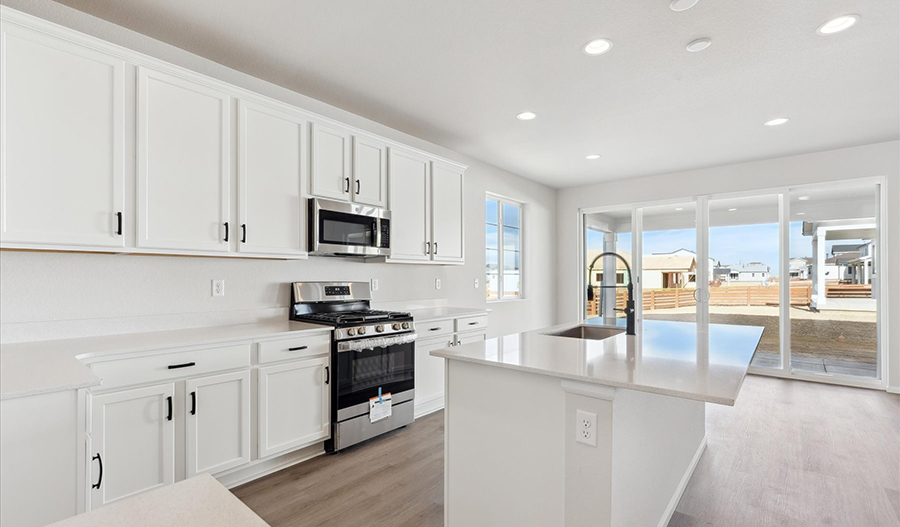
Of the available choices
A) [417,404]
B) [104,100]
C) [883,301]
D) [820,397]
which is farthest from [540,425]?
[883,301]

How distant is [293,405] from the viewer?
2.63 metres

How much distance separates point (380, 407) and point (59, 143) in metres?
2.36

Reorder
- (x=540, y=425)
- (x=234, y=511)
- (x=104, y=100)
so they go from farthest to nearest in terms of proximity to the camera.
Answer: (x=104, y=100) → (x=540, y=425) → (x=234, y=511)

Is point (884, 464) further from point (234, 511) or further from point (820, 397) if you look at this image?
point (234, 511)

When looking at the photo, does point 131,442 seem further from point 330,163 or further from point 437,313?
point 437,313

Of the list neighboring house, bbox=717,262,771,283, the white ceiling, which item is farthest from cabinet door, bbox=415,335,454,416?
neighboring house, bbox=717,262,771,283

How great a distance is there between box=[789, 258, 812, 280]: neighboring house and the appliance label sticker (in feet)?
16.2

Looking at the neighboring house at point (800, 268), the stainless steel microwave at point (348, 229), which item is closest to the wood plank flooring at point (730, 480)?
the stainless steel microwave at point (348, 229)

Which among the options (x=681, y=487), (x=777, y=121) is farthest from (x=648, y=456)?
(x=777, y=121)

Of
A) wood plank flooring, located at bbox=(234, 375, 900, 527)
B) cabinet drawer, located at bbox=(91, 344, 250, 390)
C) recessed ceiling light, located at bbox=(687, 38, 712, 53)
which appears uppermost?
recessed ceiling light, located at bbox=(687, 38, 712, 53)

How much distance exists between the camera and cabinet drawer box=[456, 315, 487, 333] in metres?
3.96

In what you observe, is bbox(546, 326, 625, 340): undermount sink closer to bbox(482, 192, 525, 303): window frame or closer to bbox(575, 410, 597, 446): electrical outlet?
bbox(575, 410, 597, 446): electrical outlet

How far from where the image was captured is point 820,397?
166 inches

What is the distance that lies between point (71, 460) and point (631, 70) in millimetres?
3526
